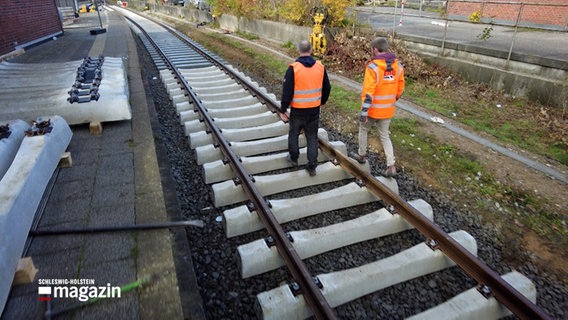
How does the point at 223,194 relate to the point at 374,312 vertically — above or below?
above

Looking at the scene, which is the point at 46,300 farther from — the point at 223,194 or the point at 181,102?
the point at 181,102

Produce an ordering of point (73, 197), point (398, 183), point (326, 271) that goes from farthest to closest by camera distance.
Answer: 1. point (398, 183)
2. point (73, 197)
3. point (326, 271)

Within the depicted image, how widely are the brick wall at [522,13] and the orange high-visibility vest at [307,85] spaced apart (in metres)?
10.5

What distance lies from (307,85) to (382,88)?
1146 mm

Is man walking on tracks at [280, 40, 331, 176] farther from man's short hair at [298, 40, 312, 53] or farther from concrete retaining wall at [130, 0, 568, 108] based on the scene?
concrete retaining wall at [130, 0, 568, 108]

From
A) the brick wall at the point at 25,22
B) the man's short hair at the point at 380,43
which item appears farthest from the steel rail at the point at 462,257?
the brick wall at the point at 25,22

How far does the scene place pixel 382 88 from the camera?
16.4 feet

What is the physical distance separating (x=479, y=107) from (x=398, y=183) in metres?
4.92

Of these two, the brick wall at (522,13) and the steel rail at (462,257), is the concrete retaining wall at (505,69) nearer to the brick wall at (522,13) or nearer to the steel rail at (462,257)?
the brick wall at (522,13)

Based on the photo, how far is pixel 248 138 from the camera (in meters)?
6.40

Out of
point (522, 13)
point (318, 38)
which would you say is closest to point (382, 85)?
point (318, 38)

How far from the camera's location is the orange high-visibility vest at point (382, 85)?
16.0 feet

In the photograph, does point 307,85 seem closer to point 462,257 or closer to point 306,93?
point 306,93

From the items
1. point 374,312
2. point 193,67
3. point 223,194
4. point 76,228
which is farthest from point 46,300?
point 193,67
